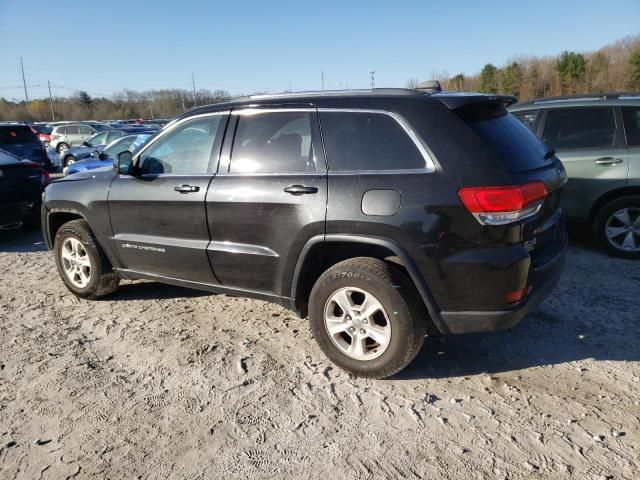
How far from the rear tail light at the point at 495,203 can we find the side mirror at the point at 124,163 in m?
2.77

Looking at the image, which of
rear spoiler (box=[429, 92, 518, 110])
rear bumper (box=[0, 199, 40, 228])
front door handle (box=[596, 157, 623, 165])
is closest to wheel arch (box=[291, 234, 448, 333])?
rear spoiler (box=[429, 92, 518, 110])

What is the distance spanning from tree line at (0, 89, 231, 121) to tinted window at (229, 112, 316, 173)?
237ft

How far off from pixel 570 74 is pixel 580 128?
3858 cm

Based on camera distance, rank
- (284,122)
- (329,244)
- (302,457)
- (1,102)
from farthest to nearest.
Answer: (1,102)
(284,122)
(329,244)
(302,457)

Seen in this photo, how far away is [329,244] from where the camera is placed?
3.25 metres

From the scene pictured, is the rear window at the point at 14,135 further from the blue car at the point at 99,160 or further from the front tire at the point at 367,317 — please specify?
the front tire at the point at 367,317

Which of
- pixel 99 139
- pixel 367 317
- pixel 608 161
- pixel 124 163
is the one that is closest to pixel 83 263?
pixel 124 163

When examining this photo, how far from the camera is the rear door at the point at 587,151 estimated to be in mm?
5387

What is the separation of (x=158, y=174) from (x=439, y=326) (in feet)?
→ 8.36

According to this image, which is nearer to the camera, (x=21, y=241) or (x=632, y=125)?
(x=632, y=125)

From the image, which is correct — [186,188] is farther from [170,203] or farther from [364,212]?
[364,212]

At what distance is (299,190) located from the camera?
10.7 ft

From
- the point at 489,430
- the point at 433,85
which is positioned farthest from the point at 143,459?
the point at 433,85

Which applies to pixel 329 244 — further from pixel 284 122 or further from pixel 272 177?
pixel 284 122
